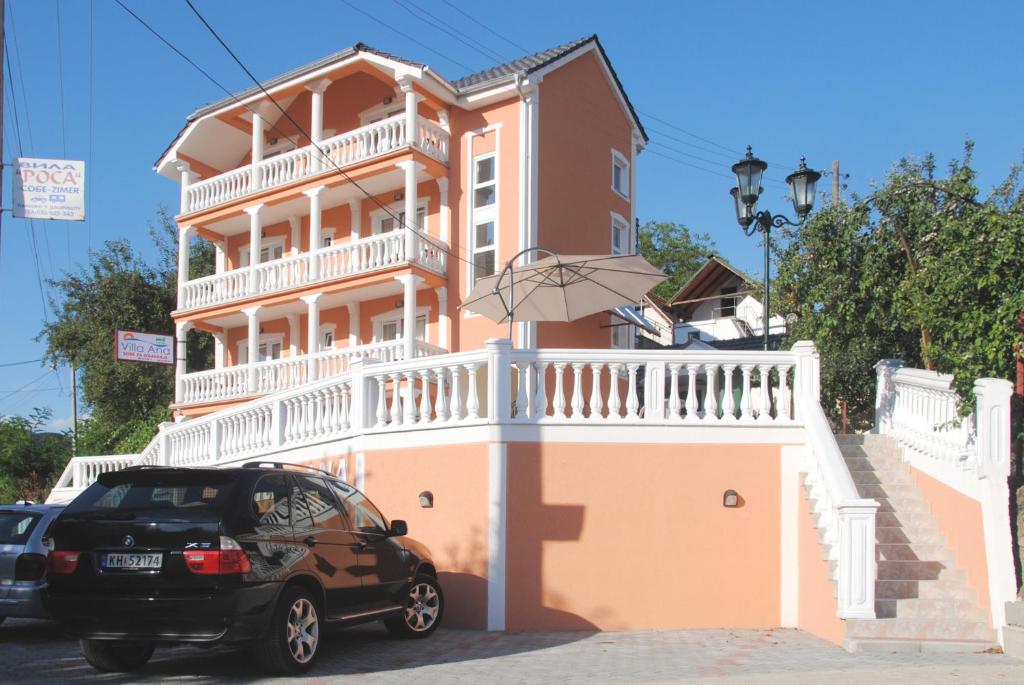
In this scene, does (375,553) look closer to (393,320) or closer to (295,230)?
(393,320)

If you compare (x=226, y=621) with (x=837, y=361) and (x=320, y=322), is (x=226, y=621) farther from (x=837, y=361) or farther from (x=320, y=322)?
(x=320, y=322)

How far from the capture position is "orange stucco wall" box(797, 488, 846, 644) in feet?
31.8

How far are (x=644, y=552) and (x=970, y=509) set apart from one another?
3.39 metres

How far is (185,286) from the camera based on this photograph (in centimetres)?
2902

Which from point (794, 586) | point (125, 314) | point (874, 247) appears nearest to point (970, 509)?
point (794, 586)

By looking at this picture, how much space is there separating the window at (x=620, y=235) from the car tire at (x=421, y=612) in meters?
17.4

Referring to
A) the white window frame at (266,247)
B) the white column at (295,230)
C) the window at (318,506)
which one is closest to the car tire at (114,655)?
the window at (318,506)

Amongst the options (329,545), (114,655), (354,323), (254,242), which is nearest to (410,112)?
(354,323)

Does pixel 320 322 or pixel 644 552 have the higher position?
pixel 320 322

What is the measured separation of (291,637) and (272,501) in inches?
42.8

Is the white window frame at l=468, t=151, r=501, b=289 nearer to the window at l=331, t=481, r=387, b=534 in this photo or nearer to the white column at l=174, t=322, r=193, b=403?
the white column at l=174, t=322, r=193, b=403

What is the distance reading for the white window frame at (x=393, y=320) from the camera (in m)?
25.1

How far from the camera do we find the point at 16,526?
10.9m

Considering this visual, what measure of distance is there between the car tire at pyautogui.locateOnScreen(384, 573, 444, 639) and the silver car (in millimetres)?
3491
